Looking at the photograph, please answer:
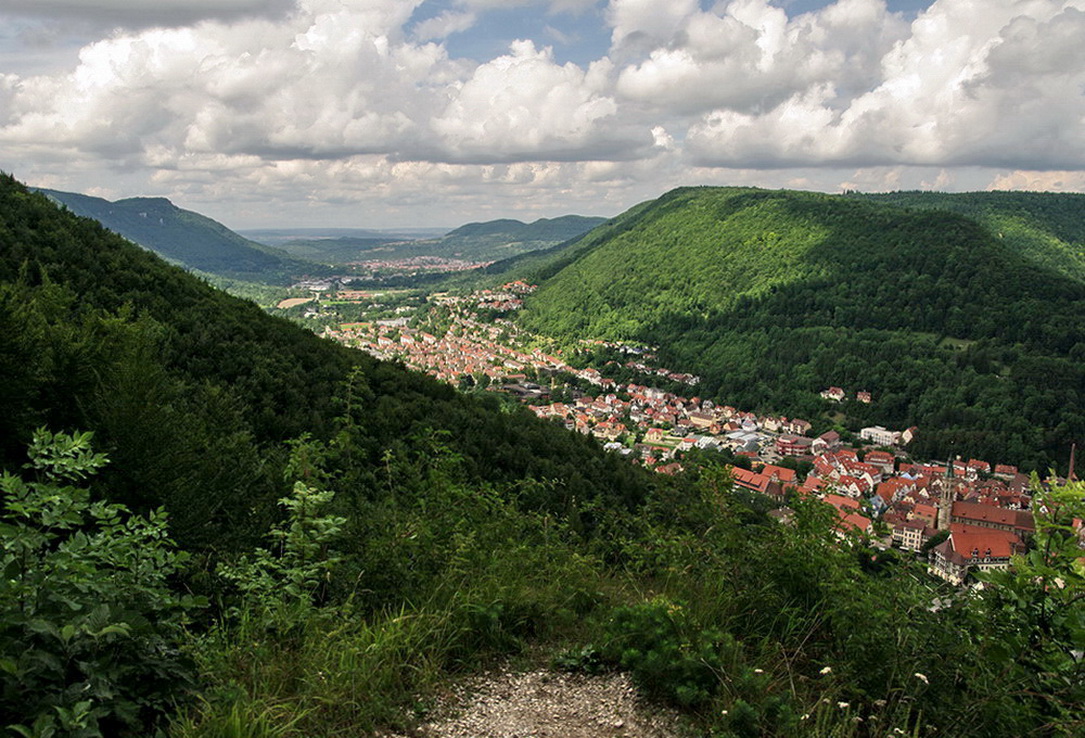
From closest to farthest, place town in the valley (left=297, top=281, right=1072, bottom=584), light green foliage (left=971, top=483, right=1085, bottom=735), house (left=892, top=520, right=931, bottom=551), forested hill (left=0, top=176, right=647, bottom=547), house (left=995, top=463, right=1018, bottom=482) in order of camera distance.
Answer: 1. light green foliage (left=971, top=483, right=1085, bottom=735)
2. forested hill (left=0, top=176, right=647, bottom=547)
3. town in the valley (left=297, top=281, right=1072, bottom=584)
4. house (left=892, top=520, right=931, bottom=551)
5. house (left=995, top=463, right=1018, bottom=482)

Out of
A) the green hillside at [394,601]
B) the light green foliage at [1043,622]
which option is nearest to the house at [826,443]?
the green hillside at [394,601]

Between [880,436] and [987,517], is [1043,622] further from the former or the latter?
[880,436]

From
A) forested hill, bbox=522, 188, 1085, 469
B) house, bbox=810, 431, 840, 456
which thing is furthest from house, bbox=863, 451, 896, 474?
forested hill, bbox=522, 188, 1085, 469

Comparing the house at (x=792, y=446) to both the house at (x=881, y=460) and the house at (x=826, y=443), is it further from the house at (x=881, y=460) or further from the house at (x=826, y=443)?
the house at (x=881, y=460)

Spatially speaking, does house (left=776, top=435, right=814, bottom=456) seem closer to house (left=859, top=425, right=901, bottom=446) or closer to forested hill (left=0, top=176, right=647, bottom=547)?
house (left=859, top=425, right=901, bottom=446)

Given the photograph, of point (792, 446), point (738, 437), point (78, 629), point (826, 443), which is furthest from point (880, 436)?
point (78, 629)

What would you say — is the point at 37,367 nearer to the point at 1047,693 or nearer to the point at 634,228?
the point at 1047,693

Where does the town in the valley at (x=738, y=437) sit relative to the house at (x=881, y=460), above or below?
above
